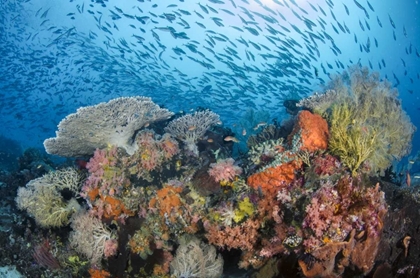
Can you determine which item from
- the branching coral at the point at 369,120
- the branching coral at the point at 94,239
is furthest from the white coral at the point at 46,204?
the branching coral at the point at 369,120

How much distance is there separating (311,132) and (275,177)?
4.38 feet

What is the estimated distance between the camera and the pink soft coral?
5.54 meters

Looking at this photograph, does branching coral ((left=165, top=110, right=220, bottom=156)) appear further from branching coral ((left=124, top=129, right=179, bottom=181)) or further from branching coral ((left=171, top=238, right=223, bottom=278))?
branching coral ((left=171, top=238, right=223, bottom=278))

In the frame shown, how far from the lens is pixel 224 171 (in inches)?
218

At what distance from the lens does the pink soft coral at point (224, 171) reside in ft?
18.2

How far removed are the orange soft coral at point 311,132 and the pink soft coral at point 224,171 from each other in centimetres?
141

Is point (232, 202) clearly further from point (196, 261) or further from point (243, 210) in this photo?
point (196, 261)

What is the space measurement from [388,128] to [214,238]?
4923 millimetres

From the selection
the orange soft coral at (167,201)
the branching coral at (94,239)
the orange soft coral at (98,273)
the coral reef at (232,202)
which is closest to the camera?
the coral reef at (232,202)

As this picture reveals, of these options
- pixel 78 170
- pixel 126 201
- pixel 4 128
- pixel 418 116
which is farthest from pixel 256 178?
pixel 4 128

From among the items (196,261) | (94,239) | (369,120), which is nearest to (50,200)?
(94,239)

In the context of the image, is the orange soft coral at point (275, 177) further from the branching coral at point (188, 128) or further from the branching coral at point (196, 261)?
the branching coral at point (188, 128)

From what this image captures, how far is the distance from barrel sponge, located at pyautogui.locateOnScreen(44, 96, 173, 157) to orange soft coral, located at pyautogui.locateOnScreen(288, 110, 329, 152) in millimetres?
3424

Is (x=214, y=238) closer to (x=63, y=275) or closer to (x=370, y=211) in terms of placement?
(x=370, y=211)
